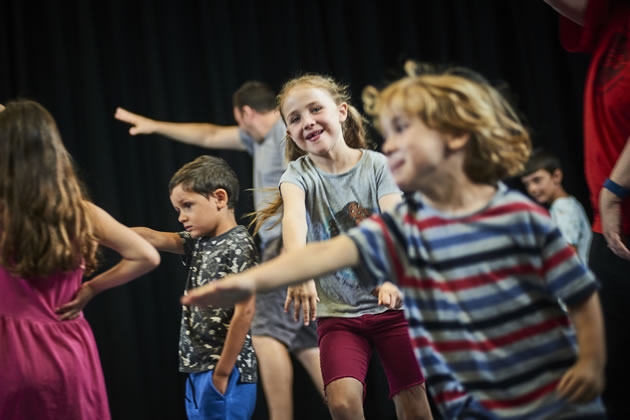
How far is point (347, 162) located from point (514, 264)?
917 mm

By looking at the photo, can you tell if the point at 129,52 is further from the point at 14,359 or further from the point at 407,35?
the point at 14,359

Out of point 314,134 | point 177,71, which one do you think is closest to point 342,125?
point 314,134

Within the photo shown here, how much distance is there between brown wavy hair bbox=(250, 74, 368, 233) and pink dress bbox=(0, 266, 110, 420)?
0.74m

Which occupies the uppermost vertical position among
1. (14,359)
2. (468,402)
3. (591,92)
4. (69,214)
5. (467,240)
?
(591,92)

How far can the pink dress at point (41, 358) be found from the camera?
168 cm

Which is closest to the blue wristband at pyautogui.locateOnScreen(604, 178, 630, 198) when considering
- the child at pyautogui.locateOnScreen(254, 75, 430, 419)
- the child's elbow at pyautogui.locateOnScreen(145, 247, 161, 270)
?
the child at pyautogui.locateOnScreen(254, 75, 430, 419)

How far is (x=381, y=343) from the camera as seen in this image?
Result: 6.91ft

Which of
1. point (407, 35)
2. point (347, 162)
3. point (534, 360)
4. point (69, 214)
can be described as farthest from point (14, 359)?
point (407, 35)

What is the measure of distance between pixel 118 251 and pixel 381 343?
34.4 inches

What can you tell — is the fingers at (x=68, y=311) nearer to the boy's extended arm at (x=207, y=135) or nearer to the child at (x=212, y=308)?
the child at (x=212, y=308)

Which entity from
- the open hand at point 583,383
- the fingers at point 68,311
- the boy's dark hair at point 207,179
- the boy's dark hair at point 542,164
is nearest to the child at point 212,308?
the boy's dark hair at point 207,179

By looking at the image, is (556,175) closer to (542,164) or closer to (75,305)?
(542,164)

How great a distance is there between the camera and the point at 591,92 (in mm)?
1877

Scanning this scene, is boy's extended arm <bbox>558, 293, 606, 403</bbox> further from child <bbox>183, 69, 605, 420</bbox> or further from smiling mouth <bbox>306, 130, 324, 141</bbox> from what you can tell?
smiling mouth <bbox>306, 130, 324, 141</bbox>
